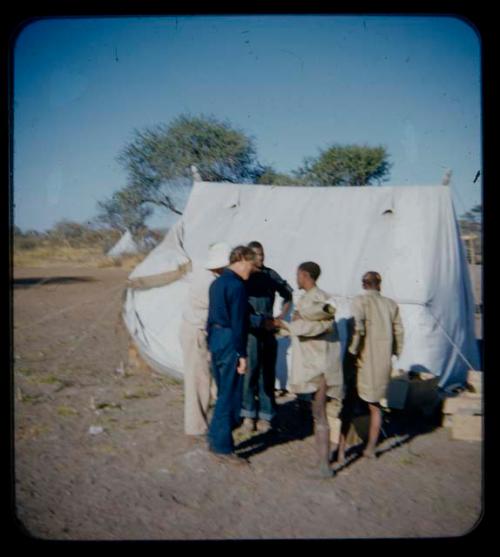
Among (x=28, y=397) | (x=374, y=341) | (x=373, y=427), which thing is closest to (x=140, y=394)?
(x=28, y=397)

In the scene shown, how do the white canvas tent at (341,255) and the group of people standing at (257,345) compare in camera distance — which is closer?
the group of people standing at (257,345)

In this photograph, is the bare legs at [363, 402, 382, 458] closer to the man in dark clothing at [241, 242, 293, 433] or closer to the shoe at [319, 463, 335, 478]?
the shoe at [319, 463, 335, 478]

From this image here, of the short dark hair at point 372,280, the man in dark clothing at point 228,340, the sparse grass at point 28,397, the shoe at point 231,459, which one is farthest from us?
the sparse grass at point 28,397

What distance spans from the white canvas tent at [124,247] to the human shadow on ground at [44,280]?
131 cm

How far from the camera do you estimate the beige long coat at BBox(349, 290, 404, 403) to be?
4.30m

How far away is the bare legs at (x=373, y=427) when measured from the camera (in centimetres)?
443

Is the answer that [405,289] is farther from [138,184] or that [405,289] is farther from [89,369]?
[138,184]

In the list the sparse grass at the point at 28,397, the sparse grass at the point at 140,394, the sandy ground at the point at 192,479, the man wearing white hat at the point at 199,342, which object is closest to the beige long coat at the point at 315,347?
the sandy ground at the point at 192,479

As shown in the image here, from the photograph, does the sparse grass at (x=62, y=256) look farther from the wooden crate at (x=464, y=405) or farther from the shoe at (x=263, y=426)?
the wooden crate at (x=464, y=405)

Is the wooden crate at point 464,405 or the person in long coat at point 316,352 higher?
the person in long coat at point 316,352

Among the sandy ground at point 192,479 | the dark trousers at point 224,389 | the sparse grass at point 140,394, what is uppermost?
the dark trousers at point 224,389
